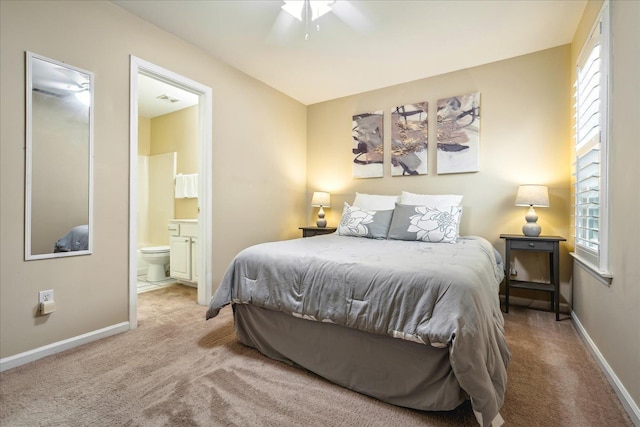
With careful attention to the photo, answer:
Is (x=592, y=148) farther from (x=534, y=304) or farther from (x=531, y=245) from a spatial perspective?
(x=534, y=304)

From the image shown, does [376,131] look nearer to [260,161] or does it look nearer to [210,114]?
[260,161]

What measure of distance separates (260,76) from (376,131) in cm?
159

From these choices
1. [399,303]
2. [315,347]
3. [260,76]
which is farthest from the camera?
[260,76]

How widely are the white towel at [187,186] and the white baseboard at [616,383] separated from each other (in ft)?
14.3

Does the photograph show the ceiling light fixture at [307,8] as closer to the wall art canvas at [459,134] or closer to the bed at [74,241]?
the wall art canvas at [459,134]

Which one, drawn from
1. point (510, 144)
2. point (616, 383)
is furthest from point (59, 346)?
point (510, 144)

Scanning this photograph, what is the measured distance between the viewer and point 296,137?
4.28 meters

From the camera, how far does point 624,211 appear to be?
1.53 metres

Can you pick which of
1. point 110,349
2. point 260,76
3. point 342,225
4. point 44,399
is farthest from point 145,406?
point 260,76

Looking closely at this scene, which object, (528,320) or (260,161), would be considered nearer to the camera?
(528,320)

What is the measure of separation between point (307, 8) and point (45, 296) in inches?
109

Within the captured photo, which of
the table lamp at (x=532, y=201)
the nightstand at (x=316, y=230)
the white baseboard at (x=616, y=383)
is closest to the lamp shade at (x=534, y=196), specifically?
the table lamp at (x=532, y=201)

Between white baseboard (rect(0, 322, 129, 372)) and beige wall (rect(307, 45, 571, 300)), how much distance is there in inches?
123

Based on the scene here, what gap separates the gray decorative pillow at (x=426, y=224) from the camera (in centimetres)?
260
